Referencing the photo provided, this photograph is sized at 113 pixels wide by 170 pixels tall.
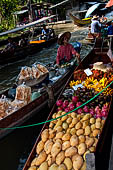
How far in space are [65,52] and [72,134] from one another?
4.68 m

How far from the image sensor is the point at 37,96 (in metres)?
6.04

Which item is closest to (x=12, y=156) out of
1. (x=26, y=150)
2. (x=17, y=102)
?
(x=26, y=150)

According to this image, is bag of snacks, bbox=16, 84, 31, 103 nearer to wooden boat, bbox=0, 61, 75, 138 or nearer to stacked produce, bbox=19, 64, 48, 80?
wooden boat, bbox=0, 61, 75, 138

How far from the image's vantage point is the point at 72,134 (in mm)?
3891

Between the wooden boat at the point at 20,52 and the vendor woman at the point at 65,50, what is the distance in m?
6.68

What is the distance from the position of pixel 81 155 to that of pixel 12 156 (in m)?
2.70

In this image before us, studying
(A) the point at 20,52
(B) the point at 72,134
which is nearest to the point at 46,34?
(A) the point at 20,52

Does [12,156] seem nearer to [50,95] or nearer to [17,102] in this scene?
[17,102]

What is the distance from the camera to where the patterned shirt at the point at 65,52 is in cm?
773

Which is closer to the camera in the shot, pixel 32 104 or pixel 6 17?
pixel 32 104

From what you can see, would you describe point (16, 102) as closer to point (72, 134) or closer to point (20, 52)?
point (72, 134)

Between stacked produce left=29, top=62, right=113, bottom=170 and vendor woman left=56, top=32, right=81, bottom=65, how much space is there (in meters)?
2.85

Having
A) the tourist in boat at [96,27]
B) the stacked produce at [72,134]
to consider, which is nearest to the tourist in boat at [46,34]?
the tourist in boat at [96,27]

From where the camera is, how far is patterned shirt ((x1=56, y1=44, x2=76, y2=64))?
773 cm
